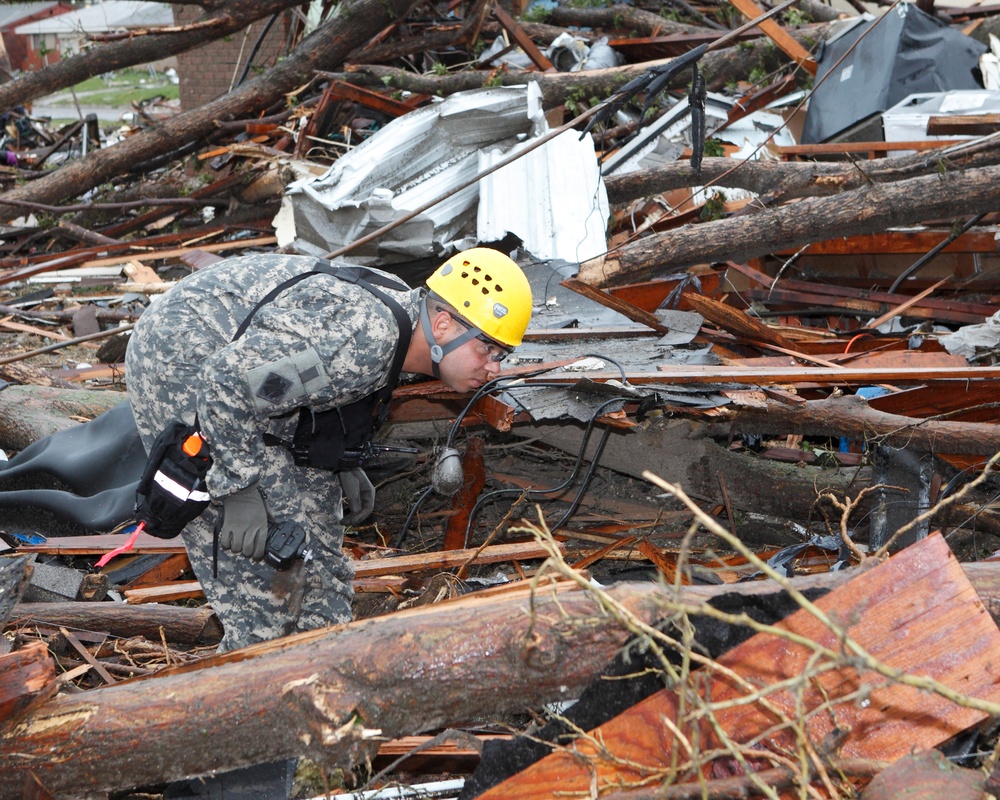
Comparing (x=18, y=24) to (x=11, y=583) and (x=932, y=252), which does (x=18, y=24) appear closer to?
(x=932, y=252)

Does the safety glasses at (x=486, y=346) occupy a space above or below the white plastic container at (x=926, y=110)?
above

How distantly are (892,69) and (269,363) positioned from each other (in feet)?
23.4

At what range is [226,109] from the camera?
1025 cm

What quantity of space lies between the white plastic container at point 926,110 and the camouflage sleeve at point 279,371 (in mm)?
5839

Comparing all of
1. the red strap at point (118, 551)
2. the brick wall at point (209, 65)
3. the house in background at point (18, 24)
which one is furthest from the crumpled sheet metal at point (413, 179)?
the house in background at point (18, 24)

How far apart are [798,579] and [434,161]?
6.24 metres

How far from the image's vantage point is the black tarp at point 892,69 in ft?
26.4

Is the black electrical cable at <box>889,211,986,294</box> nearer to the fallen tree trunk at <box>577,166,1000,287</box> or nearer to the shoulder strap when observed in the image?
the fallen tree trunk at <box>577,166,1000,287</box>

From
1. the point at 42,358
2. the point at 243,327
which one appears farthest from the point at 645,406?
the point at 42,358

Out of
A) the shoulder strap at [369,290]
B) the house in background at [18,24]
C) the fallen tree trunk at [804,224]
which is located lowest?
the house in background at [18,24]

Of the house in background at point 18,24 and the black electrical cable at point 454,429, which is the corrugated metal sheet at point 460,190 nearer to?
the black electrical cable at point 454,429

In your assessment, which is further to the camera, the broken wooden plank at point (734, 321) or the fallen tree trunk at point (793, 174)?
the fallen tree trunk at point (793, 174)

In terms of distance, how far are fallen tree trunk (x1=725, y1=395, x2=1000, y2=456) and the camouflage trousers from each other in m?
2.10

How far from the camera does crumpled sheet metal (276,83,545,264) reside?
6.82 metres
